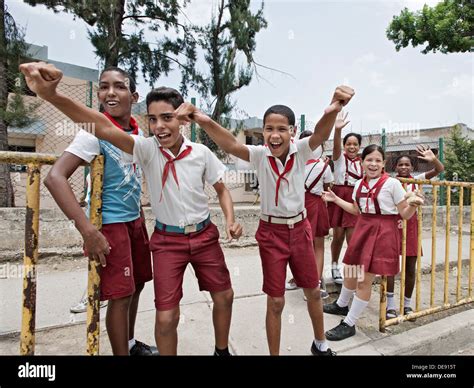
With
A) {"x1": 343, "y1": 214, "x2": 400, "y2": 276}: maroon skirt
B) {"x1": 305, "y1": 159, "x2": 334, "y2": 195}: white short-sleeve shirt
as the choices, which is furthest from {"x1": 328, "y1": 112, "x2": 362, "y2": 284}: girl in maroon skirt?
{"x1": 343, "y1": 214, "x2": 400, "y2": 276}: maroon skirt

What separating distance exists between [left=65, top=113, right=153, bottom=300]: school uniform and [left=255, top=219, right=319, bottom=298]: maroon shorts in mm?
814

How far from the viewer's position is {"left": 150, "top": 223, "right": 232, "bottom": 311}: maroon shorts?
68.6 inches

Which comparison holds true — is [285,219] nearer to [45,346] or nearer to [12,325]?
[45,346]

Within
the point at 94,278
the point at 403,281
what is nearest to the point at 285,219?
the point at 94,278

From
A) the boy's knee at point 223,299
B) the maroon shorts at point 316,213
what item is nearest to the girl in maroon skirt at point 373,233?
the maroon shorts at point 316,213

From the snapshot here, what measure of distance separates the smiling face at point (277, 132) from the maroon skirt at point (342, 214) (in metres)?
1.78

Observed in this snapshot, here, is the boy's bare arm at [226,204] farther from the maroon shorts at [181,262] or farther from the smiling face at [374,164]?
the smiling face at [374,164]

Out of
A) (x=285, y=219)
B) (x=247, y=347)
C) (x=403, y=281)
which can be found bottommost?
(x=247, y=347)

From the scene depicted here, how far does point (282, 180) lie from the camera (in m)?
2.03

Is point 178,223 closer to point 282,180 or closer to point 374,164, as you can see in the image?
point 282,180

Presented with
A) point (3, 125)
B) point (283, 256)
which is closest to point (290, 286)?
point (283, 256)

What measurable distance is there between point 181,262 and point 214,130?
79cm

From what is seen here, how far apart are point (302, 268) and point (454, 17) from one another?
449 inches

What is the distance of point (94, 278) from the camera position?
1.54m
